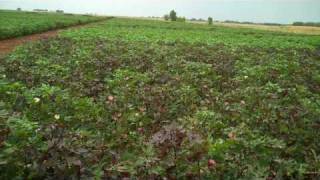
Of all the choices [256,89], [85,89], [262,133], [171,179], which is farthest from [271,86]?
[171,179]

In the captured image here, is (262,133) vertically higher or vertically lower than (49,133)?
lower

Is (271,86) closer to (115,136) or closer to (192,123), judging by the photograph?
(192,123)

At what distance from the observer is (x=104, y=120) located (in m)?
4.80

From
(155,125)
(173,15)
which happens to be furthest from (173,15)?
(155,125)

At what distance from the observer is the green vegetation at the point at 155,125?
2.83 m

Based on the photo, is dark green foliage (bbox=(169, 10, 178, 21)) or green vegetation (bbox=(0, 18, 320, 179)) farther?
dark green foliage (bbox=(169, 10, 178, 21))

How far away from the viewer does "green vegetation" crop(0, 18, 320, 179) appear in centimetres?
283

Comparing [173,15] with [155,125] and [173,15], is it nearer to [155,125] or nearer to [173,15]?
[173,15]

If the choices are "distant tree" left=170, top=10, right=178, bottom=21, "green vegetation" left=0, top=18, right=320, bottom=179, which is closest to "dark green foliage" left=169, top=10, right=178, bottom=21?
"distant tree" left=170, top=10, right=178, bottom=21

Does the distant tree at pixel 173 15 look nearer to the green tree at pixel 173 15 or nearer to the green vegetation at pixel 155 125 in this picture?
the green tree at pixel 173 15

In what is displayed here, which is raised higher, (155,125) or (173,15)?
(173,15)

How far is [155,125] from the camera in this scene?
506 centimetres

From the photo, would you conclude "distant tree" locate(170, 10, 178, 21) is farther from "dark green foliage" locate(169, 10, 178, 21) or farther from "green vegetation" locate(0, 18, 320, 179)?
"green vegetation" locate(0, 18, 320, 179)

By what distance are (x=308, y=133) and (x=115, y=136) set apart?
2.16 metres
